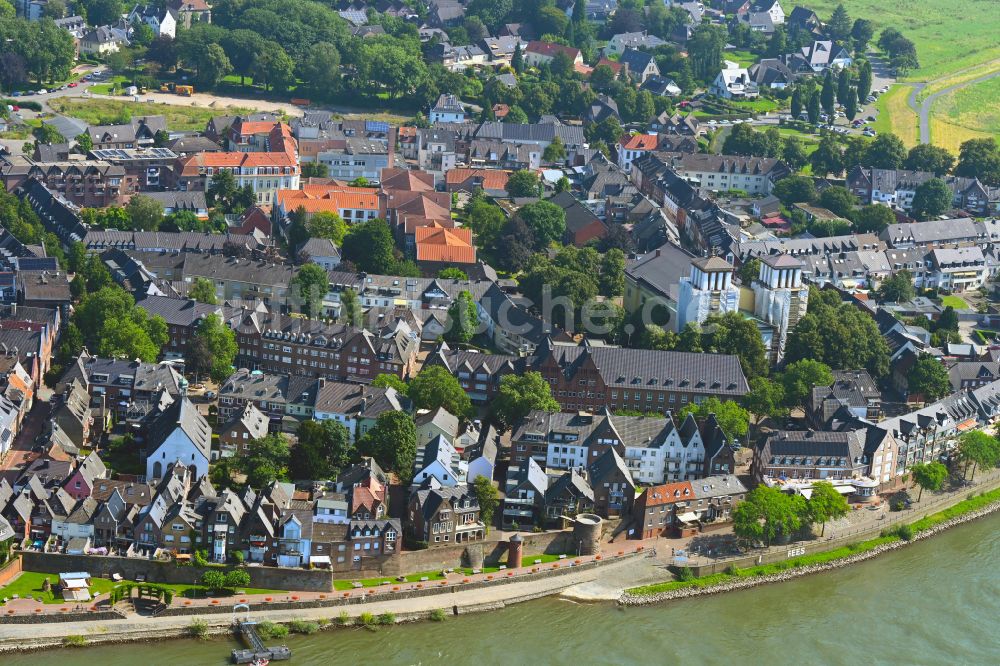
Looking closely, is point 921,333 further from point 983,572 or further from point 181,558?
point 181,558

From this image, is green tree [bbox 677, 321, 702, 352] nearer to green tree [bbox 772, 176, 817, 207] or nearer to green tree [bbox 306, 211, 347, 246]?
green tree [bbox 306, 211, 347, 246]

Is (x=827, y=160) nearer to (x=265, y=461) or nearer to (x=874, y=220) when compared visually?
(x=874, y=220)

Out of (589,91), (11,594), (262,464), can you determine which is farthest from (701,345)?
(589,91)

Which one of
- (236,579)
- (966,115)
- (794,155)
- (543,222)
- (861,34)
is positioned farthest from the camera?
(861,34)

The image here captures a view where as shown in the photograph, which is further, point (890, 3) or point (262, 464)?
point (890, 3)

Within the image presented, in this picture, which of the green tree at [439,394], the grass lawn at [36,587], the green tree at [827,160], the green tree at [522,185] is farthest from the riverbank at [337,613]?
the green tree at [827,160]

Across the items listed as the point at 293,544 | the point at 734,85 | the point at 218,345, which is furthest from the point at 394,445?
the point at 734,85

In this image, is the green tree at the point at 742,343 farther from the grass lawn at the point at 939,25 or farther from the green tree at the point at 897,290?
the grass lawn at the point at 939,25
